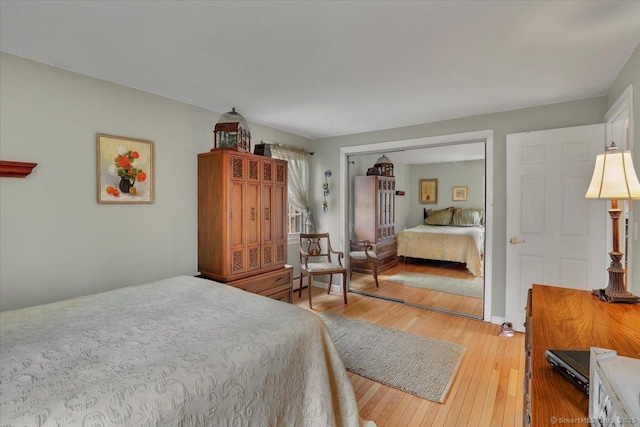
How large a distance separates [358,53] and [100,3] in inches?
57.9

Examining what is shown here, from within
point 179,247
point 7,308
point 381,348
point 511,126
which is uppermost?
point 511,126

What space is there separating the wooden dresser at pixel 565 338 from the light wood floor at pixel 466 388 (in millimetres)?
866

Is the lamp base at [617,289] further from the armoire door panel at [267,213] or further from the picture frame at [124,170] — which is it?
the picture frame at [124,170]

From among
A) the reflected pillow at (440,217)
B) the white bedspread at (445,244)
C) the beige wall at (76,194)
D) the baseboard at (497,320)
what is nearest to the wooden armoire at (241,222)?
the beige wall at (76,194)

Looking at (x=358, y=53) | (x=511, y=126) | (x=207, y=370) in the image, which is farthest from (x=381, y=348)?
(x=511, y=126)

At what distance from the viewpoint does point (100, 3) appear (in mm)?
1525

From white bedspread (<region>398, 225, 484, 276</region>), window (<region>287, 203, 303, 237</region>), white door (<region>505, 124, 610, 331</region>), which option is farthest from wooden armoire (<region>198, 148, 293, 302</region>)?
white door (<region>505, 124, 610, 331</region>)

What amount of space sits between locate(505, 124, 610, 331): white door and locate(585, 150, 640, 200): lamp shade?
1.60 meters

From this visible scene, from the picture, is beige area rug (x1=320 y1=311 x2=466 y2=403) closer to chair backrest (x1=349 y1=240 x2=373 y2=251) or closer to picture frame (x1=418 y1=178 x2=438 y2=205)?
Answer: chair backrest (x1=349 y1=240 x2=373 y2=251)

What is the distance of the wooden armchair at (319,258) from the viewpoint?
3922mm

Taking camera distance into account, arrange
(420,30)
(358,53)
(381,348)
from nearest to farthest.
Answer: (420,30) → (358,53) → (381,348)

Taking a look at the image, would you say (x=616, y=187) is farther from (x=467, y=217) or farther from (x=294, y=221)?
(x=294, y=221)

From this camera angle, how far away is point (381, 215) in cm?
451

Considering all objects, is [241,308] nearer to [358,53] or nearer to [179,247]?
[179,247]
